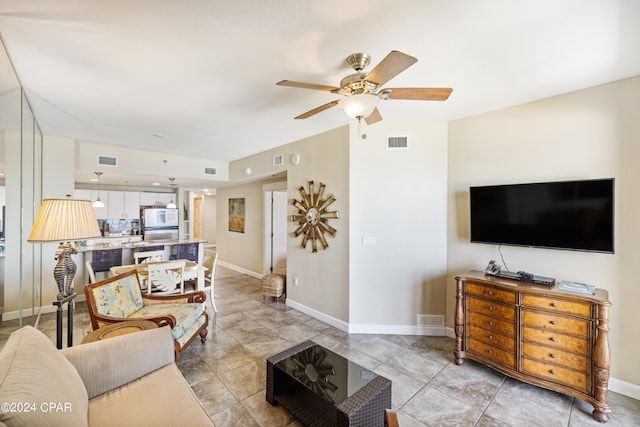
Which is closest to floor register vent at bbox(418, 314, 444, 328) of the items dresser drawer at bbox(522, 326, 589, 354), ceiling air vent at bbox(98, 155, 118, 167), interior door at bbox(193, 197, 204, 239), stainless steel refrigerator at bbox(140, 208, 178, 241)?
dresser drawer at bbox(522, 326, 589, 354)

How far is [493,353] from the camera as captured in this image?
2.49 meters

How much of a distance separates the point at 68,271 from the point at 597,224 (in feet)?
14.3

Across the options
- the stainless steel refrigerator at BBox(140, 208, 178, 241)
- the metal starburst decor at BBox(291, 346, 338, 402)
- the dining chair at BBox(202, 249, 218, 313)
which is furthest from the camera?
the stainless steel refrigerator at BBox(140, 208, 178, 241)

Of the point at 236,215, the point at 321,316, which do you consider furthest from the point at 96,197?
the point at 321,316

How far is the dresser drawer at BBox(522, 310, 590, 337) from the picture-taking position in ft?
6.88

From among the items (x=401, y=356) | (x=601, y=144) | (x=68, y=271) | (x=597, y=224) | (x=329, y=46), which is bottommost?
(x=401, y=356)

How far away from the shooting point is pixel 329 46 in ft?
6.01

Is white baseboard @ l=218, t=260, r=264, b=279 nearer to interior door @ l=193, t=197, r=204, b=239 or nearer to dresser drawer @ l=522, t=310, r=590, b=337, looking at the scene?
interior door @ l=193, t=197, r=204, b=239

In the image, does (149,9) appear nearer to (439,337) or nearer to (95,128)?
(95,128)

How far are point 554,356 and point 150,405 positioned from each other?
297 centimetres

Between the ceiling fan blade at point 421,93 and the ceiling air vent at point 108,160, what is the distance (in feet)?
15.8

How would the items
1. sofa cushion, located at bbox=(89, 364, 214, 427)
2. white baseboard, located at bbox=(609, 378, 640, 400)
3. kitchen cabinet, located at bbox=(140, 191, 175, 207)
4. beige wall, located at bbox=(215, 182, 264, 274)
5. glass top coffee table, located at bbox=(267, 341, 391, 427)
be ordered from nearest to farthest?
1. sofa cushion, located at bbox=(89, 364, 214, 427)
2. glass top coffee table, located at bbox=(267, 341, 391, 427)
3. white baseboard, located at bbox=(609, 378, 640, 400)
4. beige wall, located at bbox=(215, 182, 264, 274)
5. kitchen cabinet, located at bbox=(140, 191, 175, 207)

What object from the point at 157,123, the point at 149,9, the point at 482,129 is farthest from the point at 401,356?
the point at 157,123

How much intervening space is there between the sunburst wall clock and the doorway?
1.47 meters
